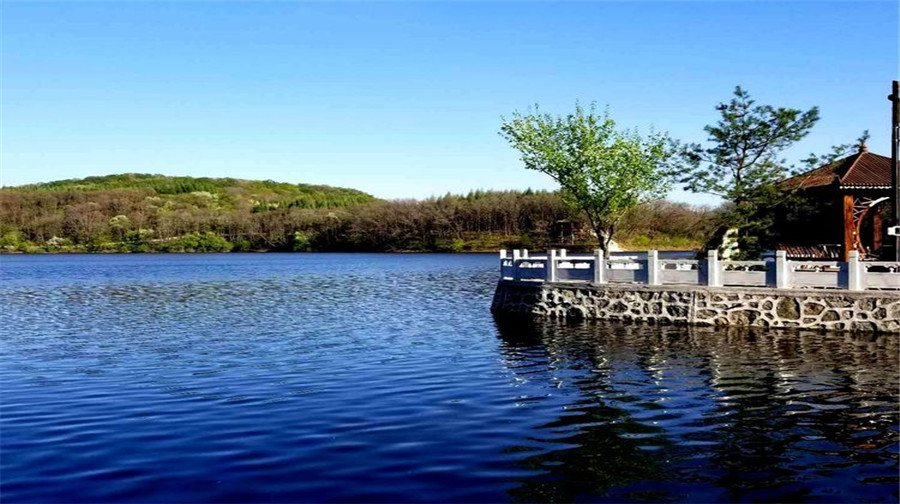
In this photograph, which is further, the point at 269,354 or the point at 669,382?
the point at 269,354

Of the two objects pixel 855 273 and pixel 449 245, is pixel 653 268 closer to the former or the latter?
pixel 855 273

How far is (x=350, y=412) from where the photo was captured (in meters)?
13.5

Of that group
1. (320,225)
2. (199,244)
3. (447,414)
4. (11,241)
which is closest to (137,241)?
(199,244)

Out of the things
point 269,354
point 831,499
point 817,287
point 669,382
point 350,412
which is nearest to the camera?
point 831,499

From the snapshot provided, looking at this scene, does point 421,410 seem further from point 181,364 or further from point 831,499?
point 181,364

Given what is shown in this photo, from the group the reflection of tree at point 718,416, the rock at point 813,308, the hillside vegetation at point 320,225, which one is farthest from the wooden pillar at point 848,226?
the hillside vegetation at point 320,225

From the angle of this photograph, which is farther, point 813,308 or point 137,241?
point 137,241

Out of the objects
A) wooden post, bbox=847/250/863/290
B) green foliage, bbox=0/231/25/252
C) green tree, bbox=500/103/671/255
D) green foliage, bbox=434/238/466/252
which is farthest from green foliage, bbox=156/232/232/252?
wooden post, bbox=847/250/863/290

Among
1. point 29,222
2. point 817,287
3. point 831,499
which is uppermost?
point 29,222

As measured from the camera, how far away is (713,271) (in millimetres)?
23812

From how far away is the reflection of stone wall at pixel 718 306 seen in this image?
21516mm

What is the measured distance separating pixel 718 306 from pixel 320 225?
131 metres

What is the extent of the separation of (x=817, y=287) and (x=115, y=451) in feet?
64.5

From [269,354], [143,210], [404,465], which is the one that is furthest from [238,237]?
[404,465]
